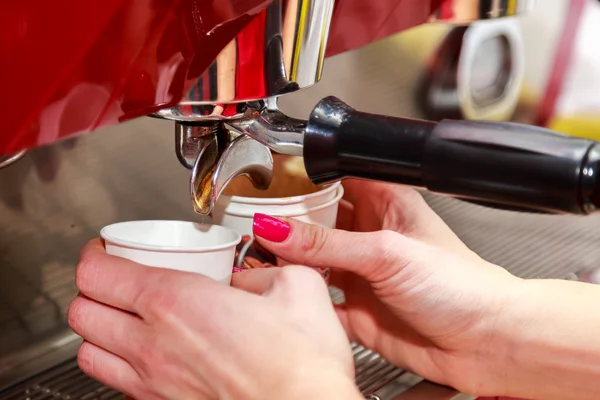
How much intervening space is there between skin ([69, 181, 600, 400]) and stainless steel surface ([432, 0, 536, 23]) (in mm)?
149

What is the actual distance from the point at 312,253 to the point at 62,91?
26cm

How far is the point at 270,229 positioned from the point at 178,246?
8 centimetres

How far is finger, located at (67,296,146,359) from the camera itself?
50cm

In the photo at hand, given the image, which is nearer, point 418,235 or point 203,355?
point 203,355

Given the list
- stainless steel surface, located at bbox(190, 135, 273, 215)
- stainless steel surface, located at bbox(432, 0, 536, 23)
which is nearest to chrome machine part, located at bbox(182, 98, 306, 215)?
stainless steel surface, located at bbox(190, 135, 273, 215)

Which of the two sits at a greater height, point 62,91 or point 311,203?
point 62,91

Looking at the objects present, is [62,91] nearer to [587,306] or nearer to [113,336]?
[113,336]

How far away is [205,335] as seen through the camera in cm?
48

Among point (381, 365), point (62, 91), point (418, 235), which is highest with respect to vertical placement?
point (62, 91)

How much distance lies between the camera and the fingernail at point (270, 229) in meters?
0.58

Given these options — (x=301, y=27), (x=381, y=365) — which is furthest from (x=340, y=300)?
(x=301, y=27)

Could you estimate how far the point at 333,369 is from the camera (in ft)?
1.59

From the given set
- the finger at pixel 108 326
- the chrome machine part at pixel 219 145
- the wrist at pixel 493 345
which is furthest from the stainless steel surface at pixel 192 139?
the wrist at pixel 493 345

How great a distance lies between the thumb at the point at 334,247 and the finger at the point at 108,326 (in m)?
0.12
